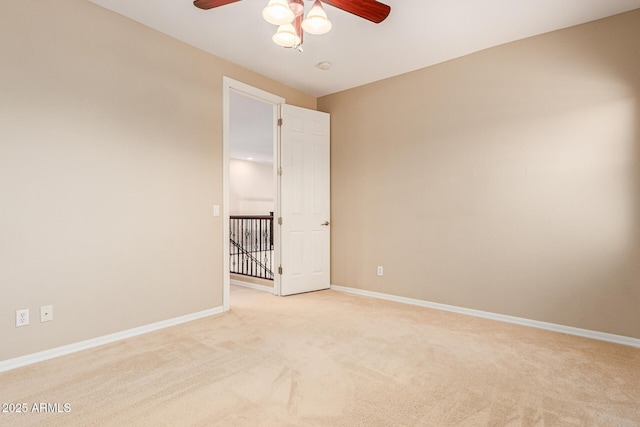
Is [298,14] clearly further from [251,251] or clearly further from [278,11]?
[251,251]

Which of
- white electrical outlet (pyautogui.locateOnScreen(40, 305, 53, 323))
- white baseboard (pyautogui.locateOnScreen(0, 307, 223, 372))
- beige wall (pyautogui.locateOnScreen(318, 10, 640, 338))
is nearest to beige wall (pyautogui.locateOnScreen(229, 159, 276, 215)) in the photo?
beige wall (pyautogui.locateOnScreen(318, 10, 640, 338))

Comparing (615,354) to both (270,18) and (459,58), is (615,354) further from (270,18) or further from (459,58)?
(270,18)

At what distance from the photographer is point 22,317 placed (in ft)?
7.84

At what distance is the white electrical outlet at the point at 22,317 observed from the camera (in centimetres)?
237

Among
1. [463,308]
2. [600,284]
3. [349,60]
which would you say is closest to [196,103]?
[349,60]

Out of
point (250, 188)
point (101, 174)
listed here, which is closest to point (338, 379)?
point (101, 174)

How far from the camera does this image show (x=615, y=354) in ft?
8.59

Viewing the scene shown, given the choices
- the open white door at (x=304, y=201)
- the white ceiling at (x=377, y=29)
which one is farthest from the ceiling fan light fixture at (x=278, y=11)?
the open white door at (x=304, y=201)

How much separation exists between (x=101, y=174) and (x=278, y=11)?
193 cm

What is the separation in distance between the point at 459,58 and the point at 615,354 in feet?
9.93

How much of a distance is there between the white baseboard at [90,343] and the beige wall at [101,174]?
0.05m

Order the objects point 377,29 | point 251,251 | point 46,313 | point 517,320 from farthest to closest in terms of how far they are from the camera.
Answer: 1. point 251,251
2. point 517,320
3. point 377,29
4. point 46,313

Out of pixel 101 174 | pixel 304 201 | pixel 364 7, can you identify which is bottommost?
pixel 304 201

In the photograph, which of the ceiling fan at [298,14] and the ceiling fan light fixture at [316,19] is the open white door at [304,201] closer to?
the ceiling fan at [298,14]
